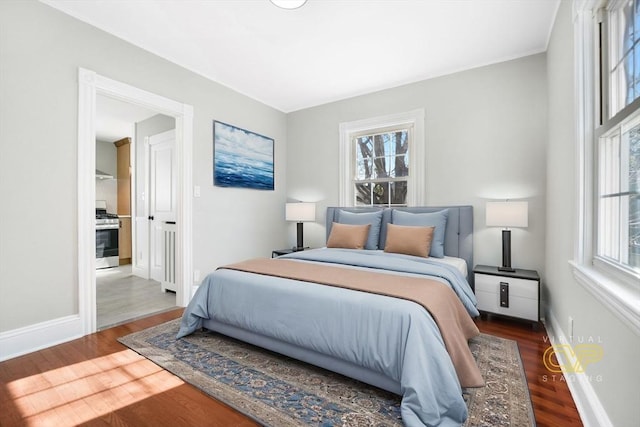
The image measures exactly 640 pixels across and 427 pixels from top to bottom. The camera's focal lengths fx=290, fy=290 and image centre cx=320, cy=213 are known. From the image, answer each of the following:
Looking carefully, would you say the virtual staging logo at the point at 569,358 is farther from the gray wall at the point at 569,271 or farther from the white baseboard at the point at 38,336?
the white baseboard at the point at 38,336

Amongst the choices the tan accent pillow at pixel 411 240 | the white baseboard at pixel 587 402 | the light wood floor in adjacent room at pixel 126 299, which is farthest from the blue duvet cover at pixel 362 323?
the light wood floor in adjacent room at pixel 126 299

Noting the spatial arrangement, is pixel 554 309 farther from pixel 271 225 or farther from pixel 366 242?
pixel 271 225

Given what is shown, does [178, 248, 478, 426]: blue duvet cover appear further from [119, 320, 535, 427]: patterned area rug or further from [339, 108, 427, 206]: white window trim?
[339, 108, 427, 206]: white window trim

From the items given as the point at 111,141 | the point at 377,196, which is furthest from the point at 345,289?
the point at 111,141

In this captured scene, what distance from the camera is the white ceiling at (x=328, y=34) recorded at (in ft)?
7.77

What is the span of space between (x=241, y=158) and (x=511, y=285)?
347 centimetres

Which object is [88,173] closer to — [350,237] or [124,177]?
[350,237]

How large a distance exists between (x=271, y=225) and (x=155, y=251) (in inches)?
69.8

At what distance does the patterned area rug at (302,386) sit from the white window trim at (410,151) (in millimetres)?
1911

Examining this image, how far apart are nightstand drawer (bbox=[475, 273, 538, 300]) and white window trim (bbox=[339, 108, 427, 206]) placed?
1.16 m

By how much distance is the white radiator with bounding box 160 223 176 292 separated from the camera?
12.5 ft

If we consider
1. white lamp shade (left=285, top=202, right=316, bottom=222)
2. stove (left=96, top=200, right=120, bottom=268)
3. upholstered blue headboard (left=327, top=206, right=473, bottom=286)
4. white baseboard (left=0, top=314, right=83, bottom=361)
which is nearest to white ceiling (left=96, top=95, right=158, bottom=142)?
stove (left=96, top=200, right=120, bottom=268)

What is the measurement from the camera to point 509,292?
2699 millimetres

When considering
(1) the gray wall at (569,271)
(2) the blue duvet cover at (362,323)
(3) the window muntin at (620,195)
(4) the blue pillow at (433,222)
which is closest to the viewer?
(1) the gray wall at (569,271)
